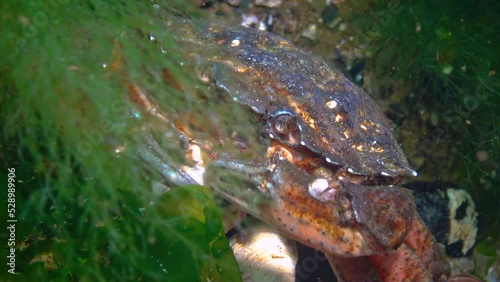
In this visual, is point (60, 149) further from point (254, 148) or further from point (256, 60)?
point (256, 60)

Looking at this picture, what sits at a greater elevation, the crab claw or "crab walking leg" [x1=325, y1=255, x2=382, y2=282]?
the crab claw

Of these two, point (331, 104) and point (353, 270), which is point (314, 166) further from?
point (353, 270)

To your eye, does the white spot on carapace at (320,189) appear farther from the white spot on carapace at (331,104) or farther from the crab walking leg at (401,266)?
the crab walking leg at (401,266)

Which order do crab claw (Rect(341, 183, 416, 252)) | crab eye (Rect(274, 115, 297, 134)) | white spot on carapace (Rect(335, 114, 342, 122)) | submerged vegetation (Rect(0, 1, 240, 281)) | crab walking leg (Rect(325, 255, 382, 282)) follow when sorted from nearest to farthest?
1. submerged vegetation (Rect(0, 1, 240, 281))
2. crab claw (Rect(341, 183, 416, 252))
3. crab eye (Rect(274, 115, 297, 134))
4. white spot on carapace (Rect(335, 114, 342, 122))
5. crab walking leg (Rect(325, 255, 382, 282))

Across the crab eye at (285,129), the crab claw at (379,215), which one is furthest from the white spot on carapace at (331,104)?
the crab claw at (379,215)

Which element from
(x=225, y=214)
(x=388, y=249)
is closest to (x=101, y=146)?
(x=225, y=214)

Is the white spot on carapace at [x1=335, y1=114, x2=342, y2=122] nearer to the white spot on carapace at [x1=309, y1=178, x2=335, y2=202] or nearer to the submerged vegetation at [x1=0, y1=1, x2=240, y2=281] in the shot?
the white spot on carapace at [x1=309, y1=178, x2=335, y2=202]

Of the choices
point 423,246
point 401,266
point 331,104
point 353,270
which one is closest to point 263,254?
point 353,270

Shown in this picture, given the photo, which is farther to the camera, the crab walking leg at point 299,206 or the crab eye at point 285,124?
the crab eye at point 285,124

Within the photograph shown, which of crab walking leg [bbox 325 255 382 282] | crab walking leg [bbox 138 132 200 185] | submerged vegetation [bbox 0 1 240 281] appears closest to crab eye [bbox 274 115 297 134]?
crab walking leg [bbox 138 132 200 185]
